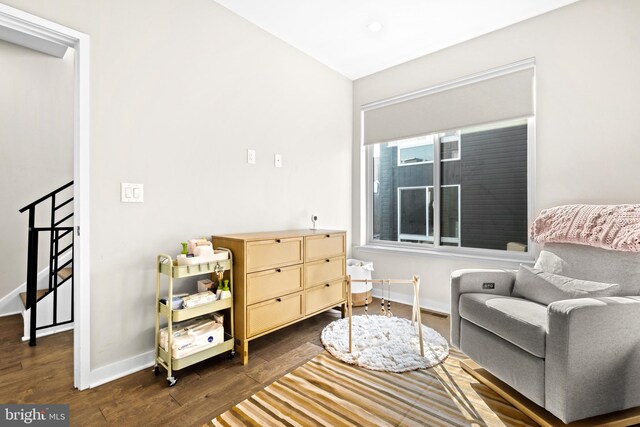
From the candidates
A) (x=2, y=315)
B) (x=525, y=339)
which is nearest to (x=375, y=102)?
(x=525, y=339)

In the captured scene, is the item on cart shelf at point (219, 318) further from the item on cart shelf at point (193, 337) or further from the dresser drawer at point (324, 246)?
the dresser drawer at point (324, 246)

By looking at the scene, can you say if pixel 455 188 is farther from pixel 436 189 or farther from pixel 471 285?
pixel 471 285

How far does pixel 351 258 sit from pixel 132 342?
2.44 meters

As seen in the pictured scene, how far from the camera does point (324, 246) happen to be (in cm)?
267

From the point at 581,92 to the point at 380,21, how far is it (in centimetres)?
166

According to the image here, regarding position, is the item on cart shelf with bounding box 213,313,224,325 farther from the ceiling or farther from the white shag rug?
the ceiling

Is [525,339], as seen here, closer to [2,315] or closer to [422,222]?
[422,222]

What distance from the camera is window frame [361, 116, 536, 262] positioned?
264cm

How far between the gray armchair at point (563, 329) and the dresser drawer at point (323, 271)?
1.06m

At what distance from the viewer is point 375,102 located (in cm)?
356

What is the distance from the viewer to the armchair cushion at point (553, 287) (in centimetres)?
170

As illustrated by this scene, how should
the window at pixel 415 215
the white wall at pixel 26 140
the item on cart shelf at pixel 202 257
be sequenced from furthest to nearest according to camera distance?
1. the window at pixel 415 215
2. the white wall at pixel 26 140
3. the item on cart shelf at pixel 202 257

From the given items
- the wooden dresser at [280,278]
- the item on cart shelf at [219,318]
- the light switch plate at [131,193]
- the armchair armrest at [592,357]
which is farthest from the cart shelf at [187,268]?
the armchair armrest at [592,357]

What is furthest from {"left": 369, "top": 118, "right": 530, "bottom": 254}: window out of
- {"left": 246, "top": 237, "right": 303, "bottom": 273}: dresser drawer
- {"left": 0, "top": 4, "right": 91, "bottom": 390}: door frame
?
{"left": 0, "top": 4, "right": 91, "bottom": 390}: door frame
